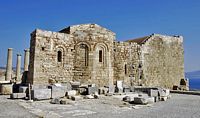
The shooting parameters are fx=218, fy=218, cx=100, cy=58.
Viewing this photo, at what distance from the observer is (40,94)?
431 inches

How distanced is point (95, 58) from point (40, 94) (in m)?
6.35

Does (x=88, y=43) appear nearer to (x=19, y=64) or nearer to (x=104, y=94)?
(x=104, y=94)

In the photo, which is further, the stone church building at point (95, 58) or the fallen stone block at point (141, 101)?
the stone church building at point (95, 58)

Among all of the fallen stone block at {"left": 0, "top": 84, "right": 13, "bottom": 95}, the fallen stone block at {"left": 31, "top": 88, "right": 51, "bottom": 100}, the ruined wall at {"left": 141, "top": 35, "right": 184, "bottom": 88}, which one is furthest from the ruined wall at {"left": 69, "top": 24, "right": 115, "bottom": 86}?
the fallen stone block at {"left": 31, "top": 88, "right": 51, "bottom": 100}

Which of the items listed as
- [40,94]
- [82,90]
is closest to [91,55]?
[82,90]

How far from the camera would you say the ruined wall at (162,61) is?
19.9 metres

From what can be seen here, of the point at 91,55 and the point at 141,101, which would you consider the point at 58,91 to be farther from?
the point at 91,55

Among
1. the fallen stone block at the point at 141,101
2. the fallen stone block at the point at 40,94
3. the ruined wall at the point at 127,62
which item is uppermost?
the ruined wall at the point at 127,62

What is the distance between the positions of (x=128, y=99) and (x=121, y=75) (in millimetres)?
7034

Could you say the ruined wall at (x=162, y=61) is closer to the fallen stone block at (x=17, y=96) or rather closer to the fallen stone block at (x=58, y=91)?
the fallen stone block at (x=58, y=91)

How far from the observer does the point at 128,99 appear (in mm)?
11086

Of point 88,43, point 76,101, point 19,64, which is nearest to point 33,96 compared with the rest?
point 76,101

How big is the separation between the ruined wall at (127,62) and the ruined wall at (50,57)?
4123mm

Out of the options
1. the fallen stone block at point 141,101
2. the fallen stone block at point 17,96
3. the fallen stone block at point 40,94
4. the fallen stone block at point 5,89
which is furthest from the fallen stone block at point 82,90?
the fallen stone block at point 5,89
